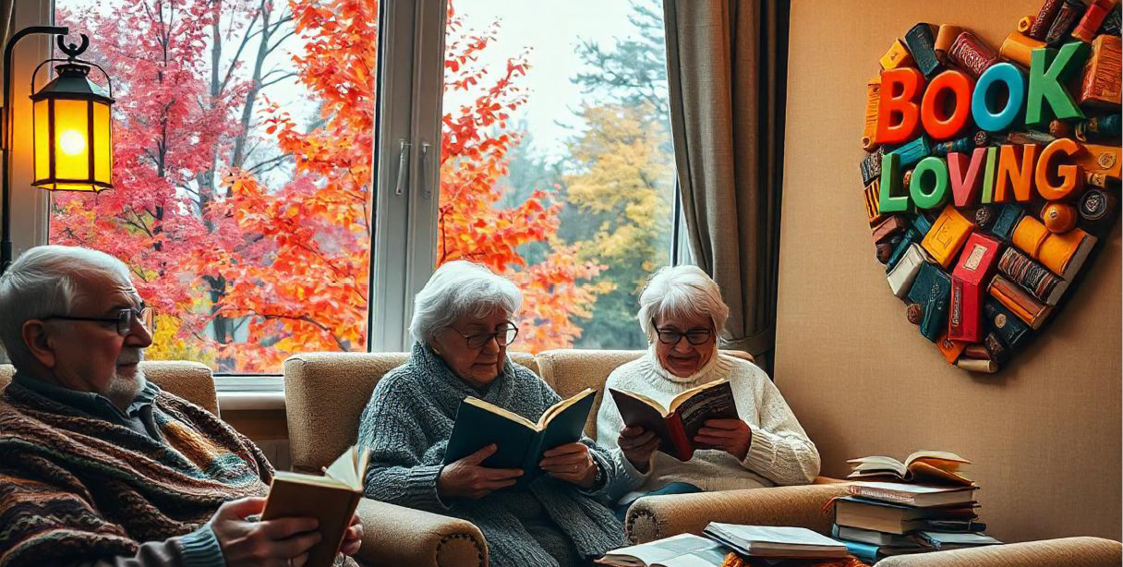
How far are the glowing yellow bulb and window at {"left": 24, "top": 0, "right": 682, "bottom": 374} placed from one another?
1.62ft

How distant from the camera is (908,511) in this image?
8.23 ft

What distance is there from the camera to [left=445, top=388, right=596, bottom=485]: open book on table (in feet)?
7.73

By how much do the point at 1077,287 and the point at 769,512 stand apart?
96cm

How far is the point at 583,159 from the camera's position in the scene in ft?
12.6

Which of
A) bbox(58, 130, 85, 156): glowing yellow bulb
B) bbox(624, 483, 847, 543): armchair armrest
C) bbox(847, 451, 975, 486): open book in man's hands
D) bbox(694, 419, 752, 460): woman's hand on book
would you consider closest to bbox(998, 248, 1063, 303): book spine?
bbox(847, 451, 975, 486): open book in man's hands

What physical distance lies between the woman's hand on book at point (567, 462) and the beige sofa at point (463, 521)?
0.52 ft

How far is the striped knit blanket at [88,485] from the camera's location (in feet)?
5.65

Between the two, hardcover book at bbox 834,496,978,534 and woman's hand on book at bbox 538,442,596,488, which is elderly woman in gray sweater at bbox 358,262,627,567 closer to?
woman's hand on book at bbox 538,442,596,488

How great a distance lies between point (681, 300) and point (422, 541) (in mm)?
1139

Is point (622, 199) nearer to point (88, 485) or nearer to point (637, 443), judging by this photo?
point (637, 443)

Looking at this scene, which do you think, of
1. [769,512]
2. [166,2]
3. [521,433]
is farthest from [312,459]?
[166,2]

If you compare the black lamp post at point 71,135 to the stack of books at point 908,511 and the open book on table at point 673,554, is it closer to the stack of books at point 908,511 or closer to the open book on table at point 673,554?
the open book on table at point 673,554

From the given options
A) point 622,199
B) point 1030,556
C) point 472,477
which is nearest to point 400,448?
point 472,477

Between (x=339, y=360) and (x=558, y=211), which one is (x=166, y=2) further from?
(x=558, y=211)
